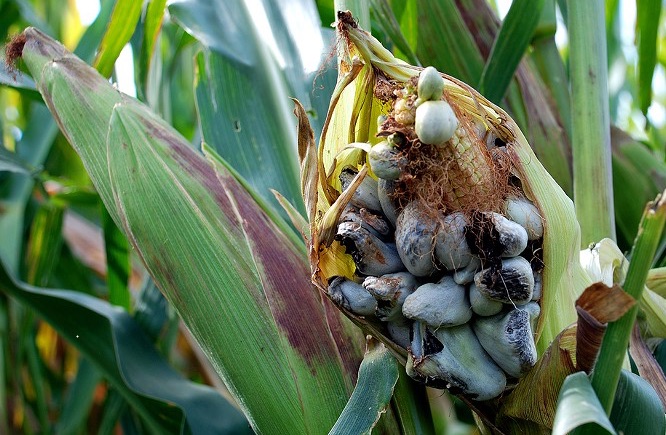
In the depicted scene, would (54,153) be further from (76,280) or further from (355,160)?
(355,160)

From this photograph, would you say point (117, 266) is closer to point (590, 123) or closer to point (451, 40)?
point (451, 40)

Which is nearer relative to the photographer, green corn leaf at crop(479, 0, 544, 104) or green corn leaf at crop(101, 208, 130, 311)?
green corn leaf at crop(479, 0, 544, 104)

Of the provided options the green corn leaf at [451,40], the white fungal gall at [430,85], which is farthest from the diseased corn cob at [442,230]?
the green corn leaf at [451,40]

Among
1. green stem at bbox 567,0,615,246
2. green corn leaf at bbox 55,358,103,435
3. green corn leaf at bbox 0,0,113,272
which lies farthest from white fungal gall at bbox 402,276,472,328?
green corn leaf at bbox 0,0,113,272

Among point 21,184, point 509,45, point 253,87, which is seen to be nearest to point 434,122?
point 509,45

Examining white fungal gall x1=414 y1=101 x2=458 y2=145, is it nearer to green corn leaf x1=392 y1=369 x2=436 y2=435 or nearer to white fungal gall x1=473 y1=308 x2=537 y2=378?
white fungal gall x1=473 y1=308 x2=537 y2=378

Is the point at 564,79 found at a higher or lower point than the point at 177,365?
higher

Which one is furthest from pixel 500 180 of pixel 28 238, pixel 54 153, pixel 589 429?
pixel 54 153
